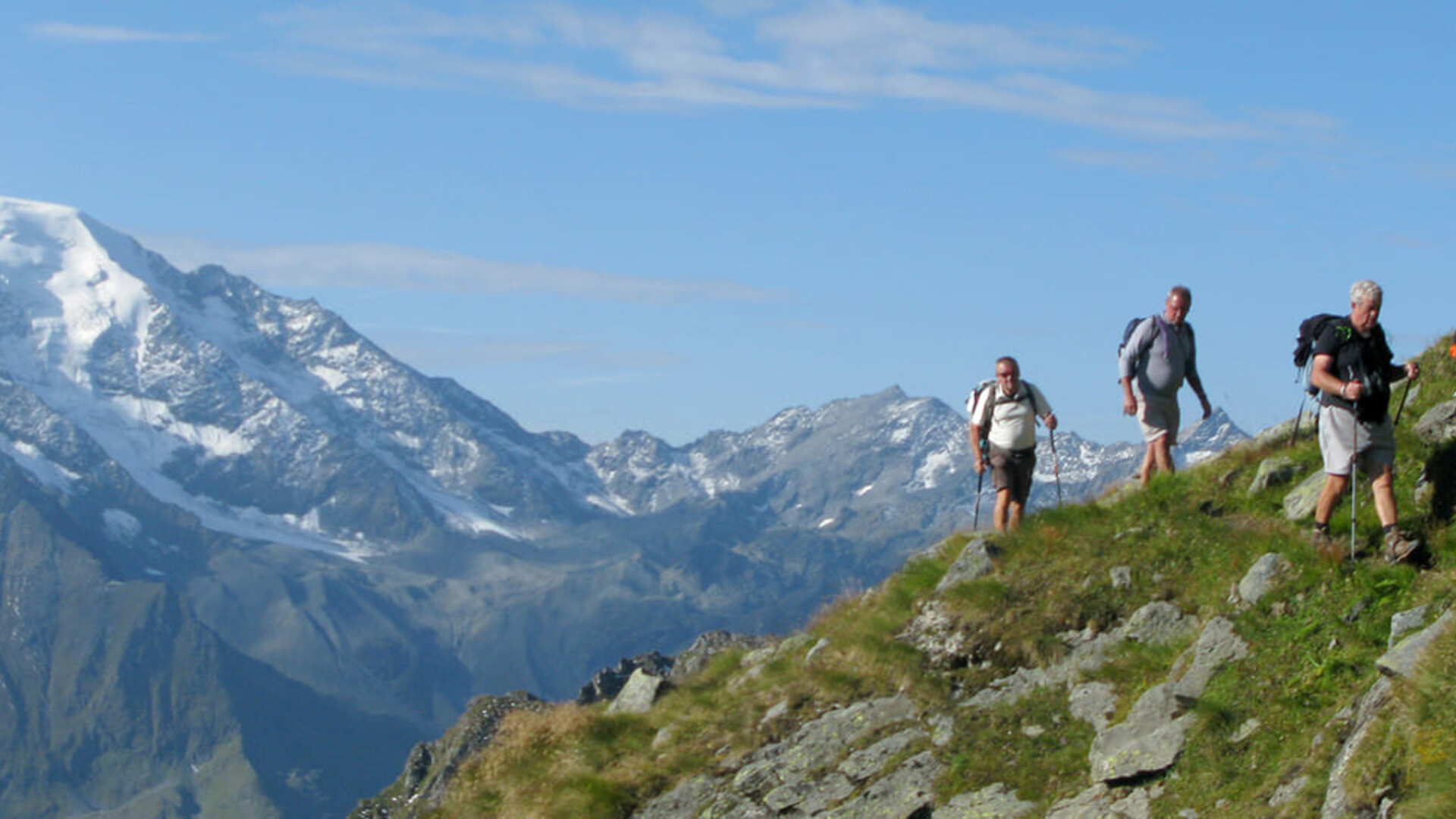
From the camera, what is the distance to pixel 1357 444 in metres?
14.9

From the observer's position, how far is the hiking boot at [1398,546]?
14070 millimetres

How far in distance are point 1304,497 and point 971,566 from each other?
151 inches

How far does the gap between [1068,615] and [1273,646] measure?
3.27 meters

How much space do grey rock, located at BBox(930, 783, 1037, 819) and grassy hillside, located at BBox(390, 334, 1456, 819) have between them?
0.41 ft

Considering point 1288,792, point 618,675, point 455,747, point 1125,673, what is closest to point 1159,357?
point 1125,673

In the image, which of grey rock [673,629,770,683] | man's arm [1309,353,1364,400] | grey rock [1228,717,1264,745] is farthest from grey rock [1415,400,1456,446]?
grey rock [673,629,770,683]

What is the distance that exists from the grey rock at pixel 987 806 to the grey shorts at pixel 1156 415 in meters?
7.57

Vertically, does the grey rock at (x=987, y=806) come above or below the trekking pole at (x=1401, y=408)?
below

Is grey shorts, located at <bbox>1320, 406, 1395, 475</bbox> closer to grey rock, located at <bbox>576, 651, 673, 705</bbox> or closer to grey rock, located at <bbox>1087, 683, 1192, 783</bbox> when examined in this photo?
grey rock, located at <bbox>1087, 683, 1192, 783</bbox>

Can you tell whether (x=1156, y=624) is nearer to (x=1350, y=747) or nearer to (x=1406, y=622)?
(x=1406, y=622)

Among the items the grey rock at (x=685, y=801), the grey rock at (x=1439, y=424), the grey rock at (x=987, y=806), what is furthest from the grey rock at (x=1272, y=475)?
the grey rock at (x=685, y=801)

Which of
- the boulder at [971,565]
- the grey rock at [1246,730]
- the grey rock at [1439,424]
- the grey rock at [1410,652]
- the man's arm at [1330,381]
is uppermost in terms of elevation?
the man's arm at [1330,381]

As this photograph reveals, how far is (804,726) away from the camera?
17469 mm

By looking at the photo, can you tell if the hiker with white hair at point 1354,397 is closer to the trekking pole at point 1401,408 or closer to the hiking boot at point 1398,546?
the hiking boot at point 1398,546
